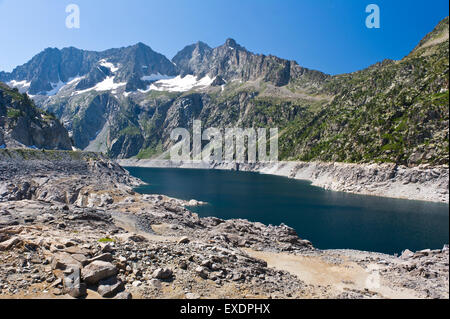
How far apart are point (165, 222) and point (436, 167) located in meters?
74.8

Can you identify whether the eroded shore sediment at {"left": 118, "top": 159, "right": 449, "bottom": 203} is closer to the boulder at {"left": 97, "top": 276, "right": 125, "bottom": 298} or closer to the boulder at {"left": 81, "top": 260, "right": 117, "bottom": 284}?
the boulder at {"left": 97, "top": 276, "right": 125, "bottom": 298}

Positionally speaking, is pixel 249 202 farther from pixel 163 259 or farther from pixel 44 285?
pixel 44 285

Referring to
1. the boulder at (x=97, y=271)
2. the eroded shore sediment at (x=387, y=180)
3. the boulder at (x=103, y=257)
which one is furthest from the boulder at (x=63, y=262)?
the eroded shore sediment at (x=387, y=180)

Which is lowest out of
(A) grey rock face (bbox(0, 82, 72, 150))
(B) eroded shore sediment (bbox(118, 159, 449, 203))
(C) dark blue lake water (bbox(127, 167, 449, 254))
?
(C) dark blue lake water (bbox(127, 167, 449, 254))

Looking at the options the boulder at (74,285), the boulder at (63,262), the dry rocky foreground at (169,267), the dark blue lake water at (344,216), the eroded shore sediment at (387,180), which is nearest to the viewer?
the boulder at (74,285)

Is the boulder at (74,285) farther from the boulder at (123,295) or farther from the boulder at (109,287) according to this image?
the boulder at (123,295)

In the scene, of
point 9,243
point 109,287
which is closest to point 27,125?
point 9,243

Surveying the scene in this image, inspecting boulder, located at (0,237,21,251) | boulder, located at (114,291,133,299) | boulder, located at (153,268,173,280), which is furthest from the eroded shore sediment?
boulder, located at (0,237,21,251)

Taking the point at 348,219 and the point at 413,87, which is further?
Result: the point at 413,87

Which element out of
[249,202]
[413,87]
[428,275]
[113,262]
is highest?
[413,87]

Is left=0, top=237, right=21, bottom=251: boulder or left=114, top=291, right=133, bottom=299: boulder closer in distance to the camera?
left=114, top=291, right=133, bottom=299: boulder
